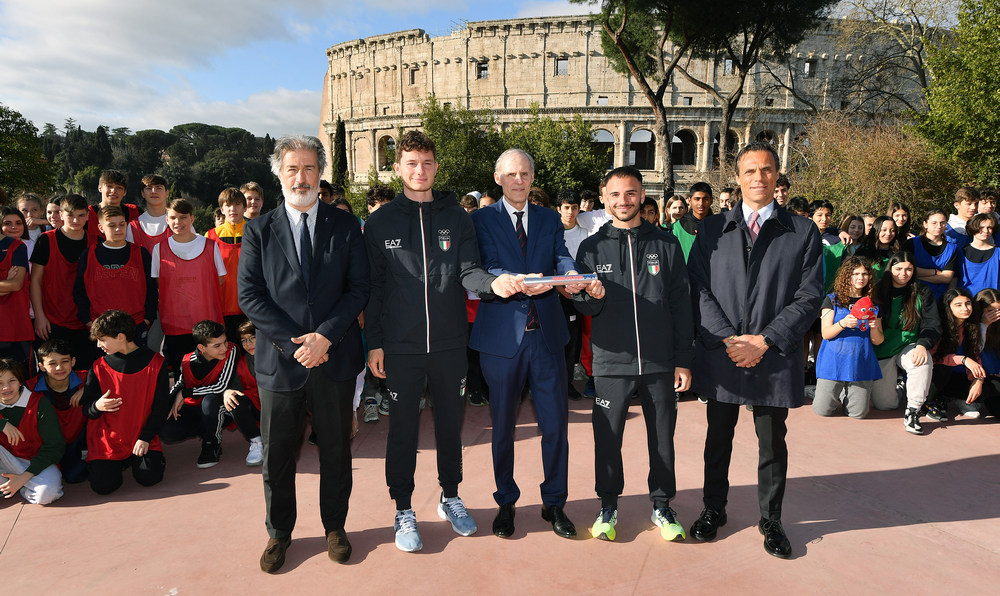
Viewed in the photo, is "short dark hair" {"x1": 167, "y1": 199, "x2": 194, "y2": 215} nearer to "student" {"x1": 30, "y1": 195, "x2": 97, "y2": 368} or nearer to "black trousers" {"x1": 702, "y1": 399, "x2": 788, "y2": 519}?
"student" {"x1": 30, "y1": 195, "x2": 97, "y2": 368}

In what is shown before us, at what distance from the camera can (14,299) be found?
4.88m

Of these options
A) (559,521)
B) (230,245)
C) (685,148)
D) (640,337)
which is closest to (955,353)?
(640,337)

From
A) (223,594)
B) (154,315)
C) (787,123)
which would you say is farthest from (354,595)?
(787,123)

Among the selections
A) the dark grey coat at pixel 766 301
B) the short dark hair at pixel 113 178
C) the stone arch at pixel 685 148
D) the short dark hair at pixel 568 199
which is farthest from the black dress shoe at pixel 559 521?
the stone arch at pixel 685 148

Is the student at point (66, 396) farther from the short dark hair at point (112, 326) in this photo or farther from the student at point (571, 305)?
the student at point (571, 305)

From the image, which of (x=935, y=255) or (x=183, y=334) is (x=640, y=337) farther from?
(x=935, y=255)

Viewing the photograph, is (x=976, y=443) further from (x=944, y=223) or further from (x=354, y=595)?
(x=354, y=595)

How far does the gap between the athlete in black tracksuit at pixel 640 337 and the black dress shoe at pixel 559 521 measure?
0.27 metres

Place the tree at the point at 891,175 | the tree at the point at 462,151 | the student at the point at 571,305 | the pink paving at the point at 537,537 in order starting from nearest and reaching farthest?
the pink paving at the point at 537,537
the student at the point at 571,305
the tree at the point at 891,175
the tree at the point at 462,151

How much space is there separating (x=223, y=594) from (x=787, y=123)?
49.0 meters

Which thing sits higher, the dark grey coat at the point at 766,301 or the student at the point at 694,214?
the student at the point at 694,214

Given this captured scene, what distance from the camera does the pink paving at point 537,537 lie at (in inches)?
116

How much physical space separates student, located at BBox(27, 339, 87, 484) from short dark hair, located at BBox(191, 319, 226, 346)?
3.00 ft

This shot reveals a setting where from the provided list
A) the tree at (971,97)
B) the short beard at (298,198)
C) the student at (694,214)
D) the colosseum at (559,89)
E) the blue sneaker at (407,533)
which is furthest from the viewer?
the colosseum at (559,89)
